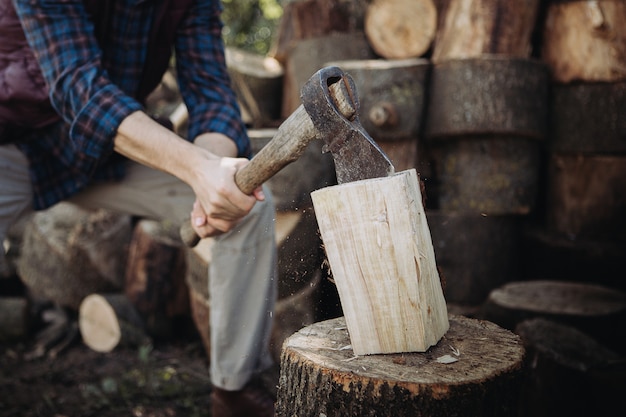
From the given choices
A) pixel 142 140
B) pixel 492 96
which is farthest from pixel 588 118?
pixel 142 140

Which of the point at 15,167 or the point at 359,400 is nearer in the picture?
the point at 359,400

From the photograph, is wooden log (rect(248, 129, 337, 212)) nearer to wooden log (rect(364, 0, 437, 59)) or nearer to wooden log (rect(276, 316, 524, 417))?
wooden log (rect(364, 0, 437, 59))

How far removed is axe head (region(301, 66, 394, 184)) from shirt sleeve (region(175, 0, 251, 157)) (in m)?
0.83

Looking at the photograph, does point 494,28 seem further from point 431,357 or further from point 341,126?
point 431,357

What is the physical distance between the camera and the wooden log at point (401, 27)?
163 inches

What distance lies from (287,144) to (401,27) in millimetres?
2809

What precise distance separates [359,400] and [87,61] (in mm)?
1390

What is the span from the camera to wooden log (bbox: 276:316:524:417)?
141cm

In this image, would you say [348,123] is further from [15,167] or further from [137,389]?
[137,389]

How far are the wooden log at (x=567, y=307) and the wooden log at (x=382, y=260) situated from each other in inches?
57.1

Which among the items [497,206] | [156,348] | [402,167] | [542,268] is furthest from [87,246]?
[542,268]

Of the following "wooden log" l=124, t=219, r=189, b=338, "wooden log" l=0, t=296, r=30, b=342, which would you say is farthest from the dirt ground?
"wooden log" l=124, t=219, r=189, b=338

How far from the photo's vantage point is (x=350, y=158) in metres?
1.59

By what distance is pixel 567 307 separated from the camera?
2.90m
